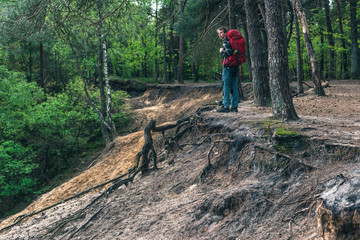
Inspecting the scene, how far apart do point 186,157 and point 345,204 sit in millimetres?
5165

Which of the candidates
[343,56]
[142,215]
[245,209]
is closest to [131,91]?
[343,56]

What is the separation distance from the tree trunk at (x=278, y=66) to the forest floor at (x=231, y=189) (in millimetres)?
356

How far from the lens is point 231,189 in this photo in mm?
4707

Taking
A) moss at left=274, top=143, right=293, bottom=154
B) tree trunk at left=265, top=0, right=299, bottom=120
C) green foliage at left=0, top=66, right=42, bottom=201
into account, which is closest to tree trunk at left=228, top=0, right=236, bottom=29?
tree trunk at left=265, top=0, right=299, bottom=120

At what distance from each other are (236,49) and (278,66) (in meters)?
1.60

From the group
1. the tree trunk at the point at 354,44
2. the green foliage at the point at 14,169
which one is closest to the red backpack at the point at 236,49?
the green foliage at the point at 14,169

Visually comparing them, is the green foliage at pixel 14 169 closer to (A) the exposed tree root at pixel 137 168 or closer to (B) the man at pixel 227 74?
(A) the exposed tree root at pixel 137 168

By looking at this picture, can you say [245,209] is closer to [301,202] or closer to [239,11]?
[301,202]

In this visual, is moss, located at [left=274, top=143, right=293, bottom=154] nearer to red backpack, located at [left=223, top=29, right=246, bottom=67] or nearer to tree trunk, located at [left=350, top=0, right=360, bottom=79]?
red backpack, located at [left=223, top=29, right=246, bottom=67]

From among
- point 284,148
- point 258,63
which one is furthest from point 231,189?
point 258,63

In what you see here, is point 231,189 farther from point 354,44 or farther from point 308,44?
point 354,44

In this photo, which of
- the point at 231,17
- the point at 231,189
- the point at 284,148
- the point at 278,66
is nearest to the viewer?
the point at 284,148

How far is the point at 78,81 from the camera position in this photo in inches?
819

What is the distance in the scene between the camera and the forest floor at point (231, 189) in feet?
12.0
